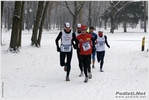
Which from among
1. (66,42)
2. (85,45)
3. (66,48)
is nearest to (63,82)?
(66,48)

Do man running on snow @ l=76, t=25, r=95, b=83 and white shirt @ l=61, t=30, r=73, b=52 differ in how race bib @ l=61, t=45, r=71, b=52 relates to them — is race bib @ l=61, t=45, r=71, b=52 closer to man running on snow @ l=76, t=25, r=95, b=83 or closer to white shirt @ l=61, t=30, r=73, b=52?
white shirt @ l=61, t=30, r=73, b=52

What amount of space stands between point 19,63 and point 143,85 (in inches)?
268

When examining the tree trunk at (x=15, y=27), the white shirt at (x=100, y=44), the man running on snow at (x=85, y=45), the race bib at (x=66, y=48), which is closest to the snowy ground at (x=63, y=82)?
the man running on snow at (x=85, y=45)

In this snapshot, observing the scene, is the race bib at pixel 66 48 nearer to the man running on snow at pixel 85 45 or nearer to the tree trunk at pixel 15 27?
the man running on snow at pixel 85 45

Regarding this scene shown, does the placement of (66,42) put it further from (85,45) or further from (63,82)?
(63,82)

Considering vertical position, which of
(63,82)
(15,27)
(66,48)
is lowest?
(63,82)

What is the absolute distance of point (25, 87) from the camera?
821 cm

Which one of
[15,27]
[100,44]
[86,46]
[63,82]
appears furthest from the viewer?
[15,27]

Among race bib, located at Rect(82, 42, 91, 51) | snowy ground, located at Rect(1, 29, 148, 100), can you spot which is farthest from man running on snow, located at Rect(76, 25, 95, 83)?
snowy ground, located at Rect(1, 29, 148, 100)

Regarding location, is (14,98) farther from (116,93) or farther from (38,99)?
Result: (116,93)

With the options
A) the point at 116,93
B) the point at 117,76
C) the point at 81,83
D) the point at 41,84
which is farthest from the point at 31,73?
the point at 116,93

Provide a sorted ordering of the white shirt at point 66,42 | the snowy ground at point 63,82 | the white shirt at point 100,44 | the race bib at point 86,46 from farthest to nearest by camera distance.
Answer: the white shirt at point 100,44 < the white shirt at point 66,42 < the race bib at point 86,46 < the snowy ground at point 63,82

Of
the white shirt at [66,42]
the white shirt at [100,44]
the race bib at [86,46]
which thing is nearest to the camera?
the race bib at [86,46]

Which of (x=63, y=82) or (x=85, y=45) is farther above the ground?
(x=85, y=45)
